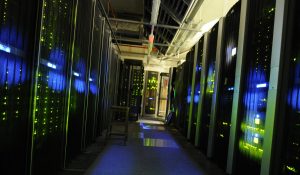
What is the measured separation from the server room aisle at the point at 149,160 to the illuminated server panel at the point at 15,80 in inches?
72.0

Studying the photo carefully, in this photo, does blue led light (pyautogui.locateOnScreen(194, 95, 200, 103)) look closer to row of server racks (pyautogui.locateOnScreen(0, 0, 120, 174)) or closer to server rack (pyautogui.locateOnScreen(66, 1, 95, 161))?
server rack (pyautogui.locateOnScreen(66, 1, 95, 161))

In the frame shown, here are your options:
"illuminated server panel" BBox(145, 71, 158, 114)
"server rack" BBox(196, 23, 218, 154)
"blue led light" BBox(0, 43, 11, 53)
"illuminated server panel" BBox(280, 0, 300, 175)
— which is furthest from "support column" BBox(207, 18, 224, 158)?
"illuminated server panel" BBox(145, 71, 158, 114)

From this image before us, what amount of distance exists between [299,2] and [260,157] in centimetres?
182

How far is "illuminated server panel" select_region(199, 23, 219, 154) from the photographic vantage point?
623 centimetres

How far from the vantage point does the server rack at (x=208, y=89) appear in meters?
6.23

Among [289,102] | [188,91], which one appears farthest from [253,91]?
[188,91]

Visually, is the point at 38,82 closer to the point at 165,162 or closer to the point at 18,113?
the point at 18,113

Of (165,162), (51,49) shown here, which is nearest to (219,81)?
(165,162)

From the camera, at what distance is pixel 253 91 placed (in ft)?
12.8

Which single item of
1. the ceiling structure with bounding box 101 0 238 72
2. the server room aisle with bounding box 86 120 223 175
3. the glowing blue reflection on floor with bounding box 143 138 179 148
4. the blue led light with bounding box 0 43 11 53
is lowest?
the glowing blue reflection on floor with bounding box 143 138 179 148

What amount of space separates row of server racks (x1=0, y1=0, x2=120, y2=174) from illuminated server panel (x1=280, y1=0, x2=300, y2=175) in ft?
8.16

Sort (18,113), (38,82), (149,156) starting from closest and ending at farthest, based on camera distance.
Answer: (18,113) < (38,82) < (149,156)

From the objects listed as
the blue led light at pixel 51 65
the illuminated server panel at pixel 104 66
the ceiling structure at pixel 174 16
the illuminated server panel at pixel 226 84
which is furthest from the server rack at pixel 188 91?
the blue led light at pixel 51 65

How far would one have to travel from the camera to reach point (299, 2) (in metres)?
2.91
